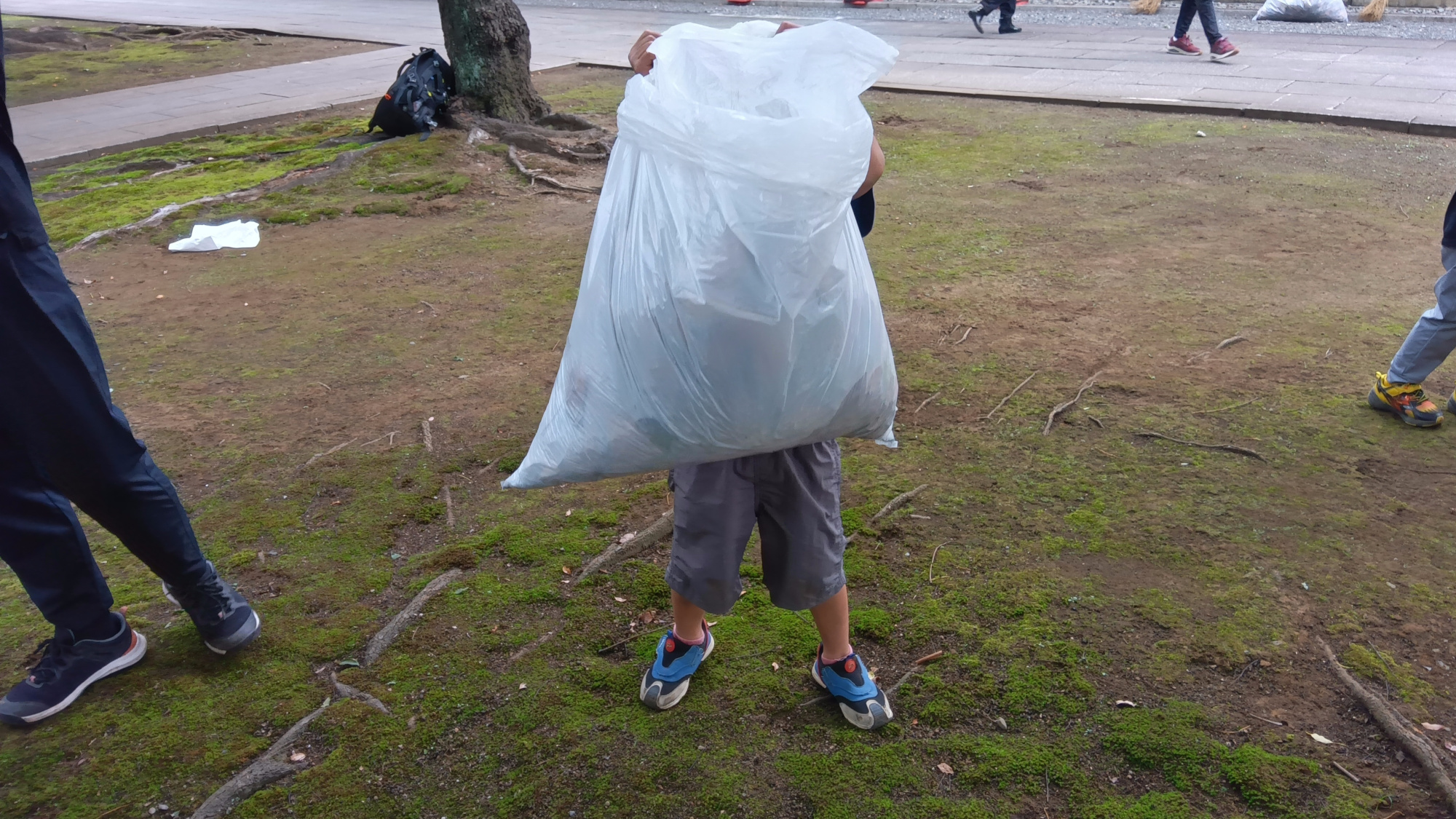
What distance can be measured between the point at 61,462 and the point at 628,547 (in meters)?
1.36

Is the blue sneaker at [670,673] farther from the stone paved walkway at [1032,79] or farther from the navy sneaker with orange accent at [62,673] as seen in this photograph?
the stone paved walkway at [1032,79]

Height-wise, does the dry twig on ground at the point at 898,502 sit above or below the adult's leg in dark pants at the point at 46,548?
below

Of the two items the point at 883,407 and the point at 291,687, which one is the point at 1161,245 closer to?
the point at 883,407

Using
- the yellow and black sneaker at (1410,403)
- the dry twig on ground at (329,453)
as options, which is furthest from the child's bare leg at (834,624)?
the yellow and black sneaker at (1410,403)

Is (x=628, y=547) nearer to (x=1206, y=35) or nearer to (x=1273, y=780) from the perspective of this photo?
(x=1273, y=780)

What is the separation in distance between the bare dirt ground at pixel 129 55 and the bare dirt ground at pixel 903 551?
7.70m

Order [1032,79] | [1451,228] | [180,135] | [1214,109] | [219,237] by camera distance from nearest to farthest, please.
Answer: [1451,228] → [219,237] → [1214,109] → [180,135] → [1032,79]

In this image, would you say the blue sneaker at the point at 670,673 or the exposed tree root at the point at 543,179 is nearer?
the blue sneaker at the point at 670,673

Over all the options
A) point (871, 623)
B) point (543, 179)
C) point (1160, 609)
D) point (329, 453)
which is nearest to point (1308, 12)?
point (543, 179)

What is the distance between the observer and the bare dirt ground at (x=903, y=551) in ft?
6.68

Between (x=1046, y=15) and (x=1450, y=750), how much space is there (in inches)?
531

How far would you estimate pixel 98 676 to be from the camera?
230 centimetres

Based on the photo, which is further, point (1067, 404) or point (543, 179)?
point (543, 179)

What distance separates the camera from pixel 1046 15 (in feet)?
44.7
